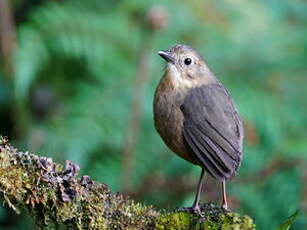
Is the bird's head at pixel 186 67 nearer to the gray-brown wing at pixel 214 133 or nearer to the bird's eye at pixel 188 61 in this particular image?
the bird's eye at pixel 188 61

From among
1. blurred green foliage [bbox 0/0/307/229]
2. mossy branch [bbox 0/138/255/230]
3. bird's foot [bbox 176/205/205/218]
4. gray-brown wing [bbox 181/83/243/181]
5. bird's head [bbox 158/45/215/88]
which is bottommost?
mossy branch [bbox 0/138/255/230]

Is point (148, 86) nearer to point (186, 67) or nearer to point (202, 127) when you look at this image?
point (186, 67)

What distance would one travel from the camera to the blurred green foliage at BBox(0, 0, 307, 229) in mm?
4371

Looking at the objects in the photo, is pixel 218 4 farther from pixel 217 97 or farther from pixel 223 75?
pixel 217 97

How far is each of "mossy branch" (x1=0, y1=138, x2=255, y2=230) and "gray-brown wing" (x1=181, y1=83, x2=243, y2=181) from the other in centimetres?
43

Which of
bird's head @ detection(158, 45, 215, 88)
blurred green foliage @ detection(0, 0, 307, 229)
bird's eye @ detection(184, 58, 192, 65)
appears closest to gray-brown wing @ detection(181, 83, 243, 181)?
bird's head @ detection(158, 45, 215, 88)

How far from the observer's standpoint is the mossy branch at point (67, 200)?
6.88 feet

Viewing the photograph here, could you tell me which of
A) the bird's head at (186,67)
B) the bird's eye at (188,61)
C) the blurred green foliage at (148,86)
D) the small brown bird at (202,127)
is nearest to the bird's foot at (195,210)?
the small brown bird at (202,127)

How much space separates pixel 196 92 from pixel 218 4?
8.90ft

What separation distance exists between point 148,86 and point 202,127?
2.18 meters

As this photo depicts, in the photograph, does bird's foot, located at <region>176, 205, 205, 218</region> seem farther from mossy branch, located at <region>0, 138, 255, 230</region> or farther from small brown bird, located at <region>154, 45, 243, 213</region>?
small brown bird, located at <region>154, 45, 243, 213</region>

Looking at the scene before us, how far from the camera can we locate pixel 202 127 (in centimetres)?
277

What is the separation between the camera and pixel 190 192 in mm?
4336

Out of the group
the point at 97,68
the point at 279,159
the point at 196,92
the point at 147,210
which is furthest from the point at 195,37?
the point at 147,210
